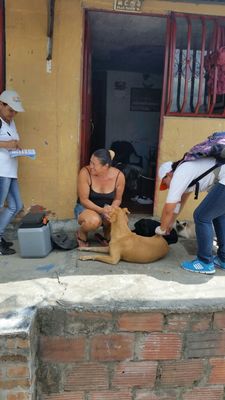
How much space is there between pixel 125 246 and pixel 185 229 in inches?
44.7

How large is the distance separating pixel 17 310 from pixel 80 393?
0.80 metres

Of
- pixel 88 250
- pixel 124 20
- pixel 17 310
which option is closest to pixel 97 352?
pixel 17 310

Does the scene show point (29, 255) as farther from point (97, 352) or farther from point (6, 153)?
point (97, 352)

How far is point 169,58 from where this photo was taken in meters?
4.29

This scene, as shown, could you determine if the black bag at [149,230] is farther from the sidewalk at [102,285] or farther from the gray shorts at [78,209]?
the gray shorts at [78,209]

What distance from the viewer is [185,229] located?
4219 millimetres

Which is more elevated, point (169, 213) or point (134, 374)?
point (169, 213)

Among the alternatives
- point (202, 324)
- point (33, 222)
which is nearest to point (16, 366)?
point (202, 324)

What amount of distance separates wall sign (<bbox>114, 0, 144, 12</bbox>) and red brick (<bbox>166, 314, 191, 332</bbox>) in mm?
3284

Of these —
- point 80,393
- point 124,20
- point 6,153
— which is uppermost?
point 124,20

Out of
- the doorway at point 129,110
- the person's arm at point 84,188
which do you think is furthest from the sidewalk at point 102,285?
the doorway at point 129,110

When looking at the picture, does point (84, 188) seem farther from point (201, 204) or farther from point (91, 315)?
point (91, 315)

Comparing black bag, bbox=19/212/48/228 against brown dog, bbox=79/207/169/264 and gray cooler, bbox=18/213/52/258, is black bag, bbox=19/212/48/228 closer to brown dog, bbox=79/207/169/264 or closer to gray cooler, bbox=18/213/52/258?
gray cooler, bbox=18/213/52/258

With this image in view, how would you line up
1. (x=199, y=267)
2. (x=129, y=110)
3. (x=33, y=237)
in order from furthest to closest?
(x=129, y=110)
(x=33, y=237)
(x=199, y=267)
